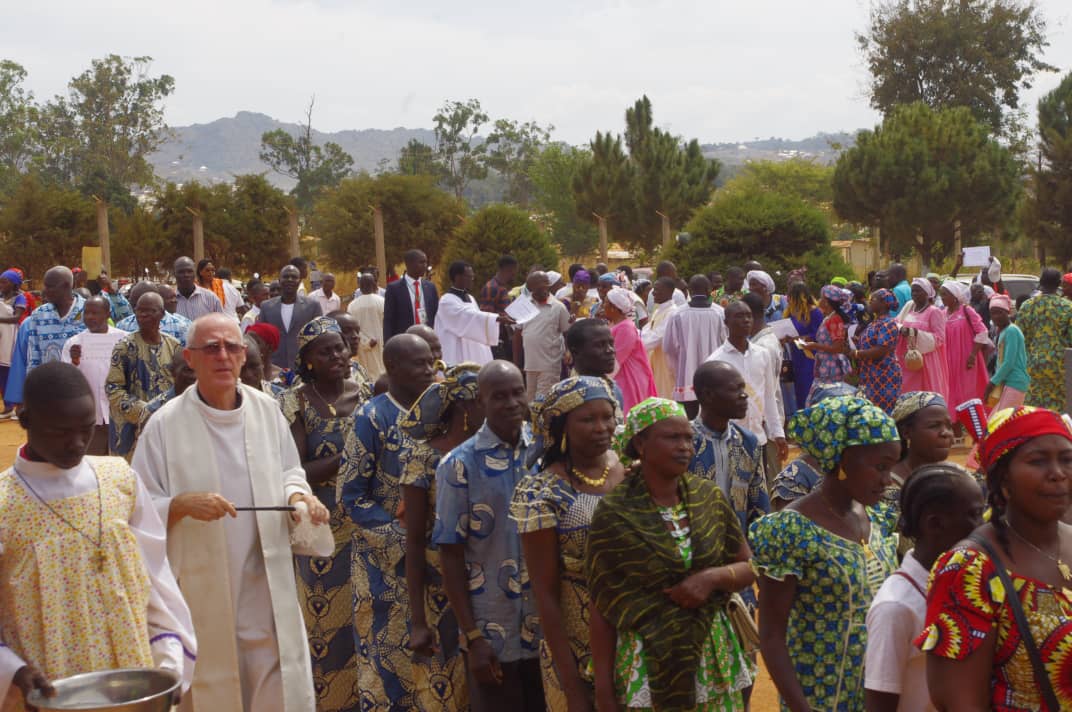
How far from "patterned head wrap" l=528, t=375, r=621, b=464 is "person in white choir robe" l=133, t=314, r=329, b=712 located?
3.40ft

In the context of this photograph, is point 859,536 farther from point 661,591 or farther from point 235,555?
point 235,555

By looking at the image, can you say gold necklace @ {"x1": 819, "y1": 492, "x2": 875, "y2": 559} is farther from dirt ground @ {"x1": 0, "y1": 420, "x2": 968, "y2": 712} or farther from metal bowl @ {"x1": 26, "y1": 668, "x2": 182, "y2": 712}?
dirt ground @ {"x1": 0, "y1": 420, "x2": 968, "y2": 712}

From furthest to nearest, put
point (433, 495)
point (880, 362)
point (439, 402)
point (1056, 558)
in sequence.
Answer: point (880, 362) < point (439, 402) < point (433, 495) < point (1056, 558)

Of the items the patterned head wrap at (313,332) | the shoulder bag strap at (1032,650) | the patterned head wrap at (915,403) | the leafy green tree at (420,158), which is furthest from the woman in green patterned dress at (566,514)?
the leafy green tree at (420,158)

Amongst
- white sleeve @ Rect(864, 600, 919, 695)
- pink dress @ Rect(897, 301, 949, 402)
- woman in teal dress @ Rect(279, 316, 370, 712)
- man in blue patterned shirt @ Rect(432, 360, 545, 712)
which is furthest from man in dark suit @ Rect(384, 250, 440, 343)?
white sleeve @ Rect(864, 600, 919, 695)

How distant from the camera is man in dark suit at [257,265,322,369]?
13.2m

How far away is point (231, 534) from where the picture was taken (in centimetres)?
494

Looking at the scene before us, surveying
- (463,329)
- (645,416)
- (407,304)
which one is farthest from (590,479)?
(407,304)

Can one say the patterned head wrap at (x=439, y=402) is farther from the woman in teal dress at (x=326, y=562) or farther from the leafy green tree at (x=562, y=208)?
the leafy green tree at (x=562, y=208)

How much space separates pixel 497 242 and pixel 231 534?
21.4 meters

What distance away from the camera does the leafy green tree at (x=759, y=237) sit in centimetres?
2061

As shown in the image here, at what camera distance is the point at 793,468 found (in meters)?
4.66

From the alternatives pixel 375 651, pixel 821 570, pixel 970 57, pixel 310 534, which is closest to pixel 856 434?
pixel 821 570

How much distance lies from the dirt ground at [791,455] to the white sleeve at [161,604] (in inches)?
120
